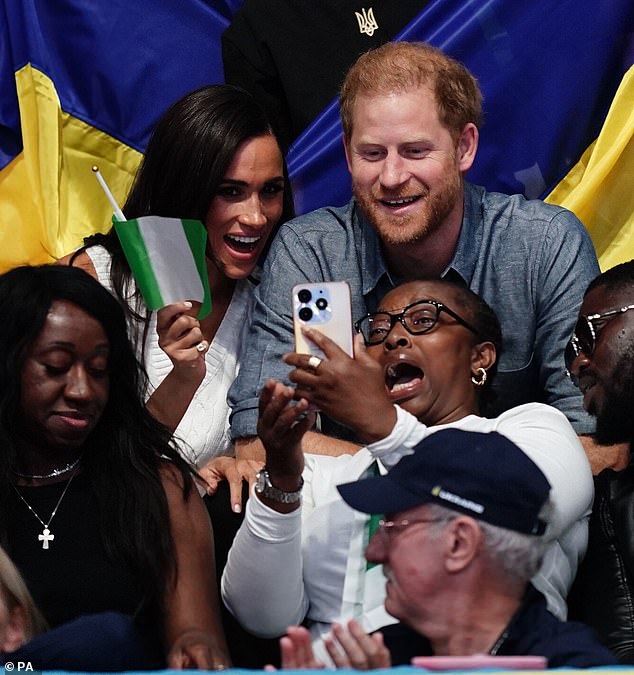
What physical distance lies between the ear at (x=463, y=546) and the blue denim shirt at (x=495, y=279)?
1.08m

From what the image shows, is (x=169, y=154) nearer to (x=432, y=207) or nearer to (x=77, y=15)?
(x=432, y=207)

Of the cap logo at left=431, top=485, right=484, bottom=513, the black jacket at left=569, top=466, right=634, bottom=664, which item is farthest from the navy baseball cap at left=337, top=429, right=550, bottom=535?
the black jacket at left=569, top=466, right=634, bottom=664

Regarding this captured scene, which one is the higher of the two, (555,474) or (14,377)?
(14,377)

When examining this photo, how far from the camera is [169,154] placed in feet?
Answer: 11.1

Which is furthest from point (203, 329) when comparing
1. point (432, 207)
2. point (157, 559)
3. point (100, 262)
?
point (157, 559)

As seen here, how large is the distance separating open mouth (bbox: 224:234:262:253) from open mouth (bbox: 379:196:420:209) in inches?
16.9

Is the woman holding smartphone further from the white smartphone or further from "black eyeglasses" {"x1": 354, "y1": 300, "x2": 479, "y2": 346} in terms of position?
"black eyeglasses" {"x1": 354, "y1": 300, "x2": 479, "y2": 346}

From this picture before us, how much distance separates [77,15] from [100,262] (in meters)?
1.12

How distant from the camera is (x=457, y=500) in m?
2.00

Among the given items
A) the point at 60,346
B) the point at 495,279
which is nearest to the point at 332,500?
the point at 60,346

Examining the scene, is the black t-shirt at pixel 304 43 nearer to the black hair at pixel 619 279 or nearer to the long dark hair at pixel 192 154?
the long dark hair at pixel 192 154

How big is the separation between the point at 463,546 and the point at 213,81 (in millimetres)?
2500

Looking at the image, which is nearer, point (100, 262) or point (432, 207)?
point (432, 207)

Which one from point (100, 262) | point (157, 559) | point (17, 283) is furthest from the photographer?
point (100, 262)
